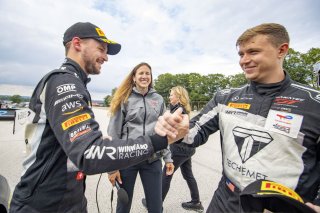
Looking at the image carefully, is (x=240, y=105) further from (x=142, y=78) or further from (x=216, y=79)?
(x=216, y=79)

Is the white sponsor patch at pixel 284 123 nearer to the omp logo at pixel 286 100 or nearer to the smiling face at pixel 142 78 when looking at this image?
the omp logo at pixel 286 100

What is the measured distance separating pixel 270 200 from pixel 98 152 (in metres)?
0.86

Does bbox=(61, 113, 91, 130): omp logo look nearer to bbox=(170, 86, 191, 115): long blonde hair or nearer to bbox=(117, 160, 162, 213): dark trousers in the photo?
bbox=(117, 160, 162, 213): dark trousers

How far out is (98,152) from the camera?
1129 millimetres

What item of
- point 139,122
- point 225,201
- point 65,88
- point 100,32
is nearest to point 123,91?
point 139,122

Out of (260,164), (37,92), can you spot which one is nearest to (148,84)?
(37,92)

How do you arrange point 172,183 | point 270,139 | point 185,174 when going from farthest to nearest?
point 172,183, point 185,174, point 270,139

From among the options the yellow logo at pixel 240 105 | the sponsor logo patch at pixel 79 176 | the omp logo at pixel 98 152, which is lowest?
the sponsor logo patch at pixel 79 176

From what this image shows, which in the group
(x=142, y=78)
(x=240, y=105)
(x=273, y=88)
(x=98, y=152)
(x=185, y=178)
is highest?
(x=142, y=78)

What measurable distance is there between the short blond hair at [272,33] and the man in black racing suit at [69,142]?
1.17 metres

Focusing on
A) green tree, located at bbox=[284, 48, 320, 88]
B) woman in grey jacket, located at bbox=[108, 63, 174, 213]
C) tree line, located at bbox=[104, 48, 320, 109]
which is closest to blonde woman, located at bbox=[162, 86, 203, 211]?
woman in grey jacket, located at bbox=[108, 63, 174, 213]

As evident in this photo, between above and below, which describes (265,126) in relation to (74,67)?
below

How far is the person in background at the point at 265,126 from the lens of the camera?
4.66ft

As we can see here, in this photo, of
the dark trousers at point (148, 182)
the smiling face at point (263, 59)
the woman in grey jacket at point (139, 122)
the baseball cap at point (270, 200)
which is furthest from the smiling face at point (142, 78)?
the baseball cap at point (270, 200)
